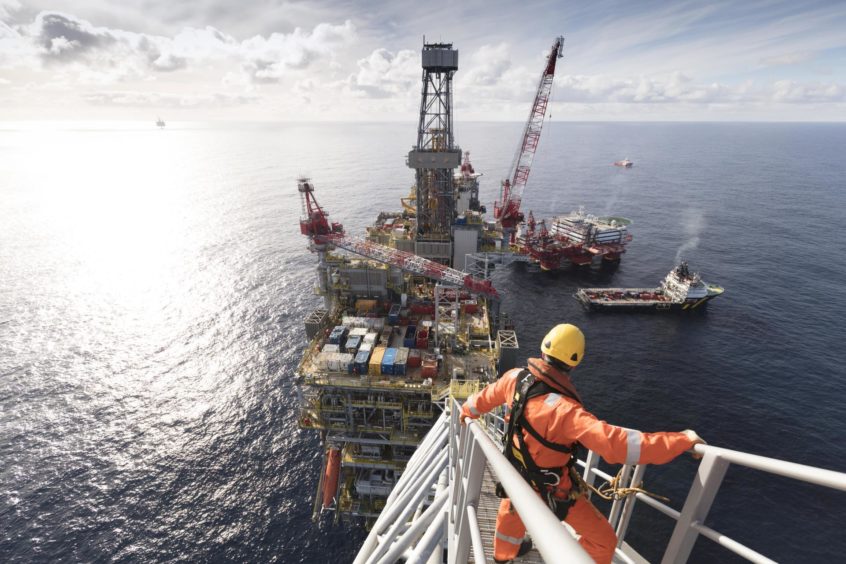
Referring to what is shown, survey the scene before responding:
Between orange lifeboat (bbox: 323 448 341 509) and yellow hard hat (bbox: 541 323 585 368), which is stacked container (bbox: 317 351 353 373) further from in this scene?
yellow hard hat (bbox: 541 323 585 368)

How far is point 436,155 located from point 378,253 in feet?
60.7

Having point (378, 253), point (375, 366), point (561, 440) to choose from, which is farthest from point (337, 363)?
point (561, 440)

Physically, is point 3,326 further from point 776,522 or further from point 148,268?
point 776,522

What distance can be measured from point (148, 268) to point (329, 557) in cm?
9213

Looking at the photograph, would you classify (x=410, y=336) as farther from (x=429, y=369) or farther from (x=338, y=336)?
(x=338, y=336)

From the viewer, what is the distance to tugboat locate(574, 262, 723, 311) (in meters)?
75.2

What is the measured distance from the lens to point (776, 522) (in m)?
38.7

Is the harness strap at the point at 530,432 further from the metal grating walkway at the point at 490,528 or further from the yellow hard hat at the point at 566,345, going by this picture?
the metal grating walkway at the point at 490,528

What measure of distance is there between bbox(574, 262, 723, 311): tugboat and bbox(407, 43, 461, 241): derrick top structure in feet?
114

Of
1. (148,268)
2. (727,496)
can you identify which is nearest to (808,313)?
(727,496)

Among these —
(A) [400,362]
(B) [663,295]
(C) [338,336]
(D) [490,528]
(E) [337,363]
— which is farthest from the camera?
(B) [663,295]

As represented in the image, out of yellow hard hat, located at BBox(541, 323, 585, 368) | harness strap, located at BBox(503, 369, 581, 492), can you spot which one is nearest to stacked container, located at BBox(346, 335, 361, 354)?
harness strap, located at BBox(503, 369, 581, 492)

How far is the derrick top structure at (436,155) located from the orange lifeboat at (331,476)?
36357mm

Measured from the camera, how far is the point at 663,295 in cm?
7950
